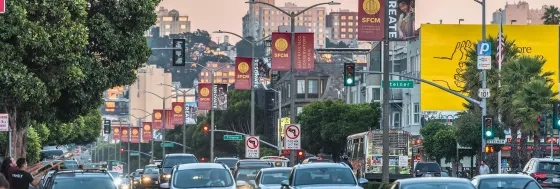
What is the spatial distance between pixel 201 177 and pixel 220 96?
53.1m

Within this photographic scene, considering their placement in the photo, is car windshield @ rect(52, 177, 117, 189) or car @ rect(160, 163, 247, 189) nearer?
car windshield @ rect(52, 177, 117, 189)

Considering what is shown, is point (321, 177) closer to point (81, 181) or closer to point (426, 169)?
point (81, 181)

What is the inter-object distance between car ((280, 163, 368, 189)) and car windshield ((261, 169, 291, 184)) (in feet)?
17.7

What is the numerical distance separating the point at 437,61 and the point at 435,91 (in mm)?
2657

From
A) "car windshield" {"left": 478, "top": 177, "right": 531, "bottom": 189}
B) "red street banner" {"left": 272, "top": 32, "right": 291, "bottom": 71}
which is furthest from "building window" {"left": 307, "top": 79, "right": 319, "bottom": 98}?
"car windshield" {"left": 478, "top": 177, "right": 531, "bottom": 189}

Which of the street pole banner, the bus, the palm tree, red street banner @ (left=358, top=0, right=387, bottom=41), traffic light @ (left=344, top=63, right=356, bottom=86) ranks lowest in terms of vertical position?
the bus

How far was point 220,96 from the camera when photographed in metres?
88.0

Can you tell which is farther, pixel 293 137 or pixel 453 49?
pixel 453 49

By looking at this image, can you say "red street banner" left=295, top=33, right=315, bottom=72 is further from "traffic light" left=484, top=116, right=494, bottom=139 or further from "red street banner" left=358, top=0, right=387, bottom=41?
"red street banner" left=358, top=0, right=387, bottom=41

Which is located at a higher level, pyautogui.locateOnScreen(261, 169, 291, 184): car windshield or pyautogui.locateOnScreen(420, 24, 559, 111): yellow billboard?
pyautogui.locateOnScreen(420, 24, 559, 111): yellow billboard

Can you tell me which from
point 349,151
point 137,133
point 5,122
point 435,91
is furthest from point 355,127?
point 5,122

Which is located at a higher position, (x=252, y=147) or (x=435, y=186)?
(x=435, y=186)

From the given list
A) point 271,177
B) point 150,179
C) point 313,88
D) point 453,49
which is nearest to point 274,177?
point 271,177

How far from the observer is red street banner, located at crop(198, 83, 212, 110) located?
84375mm
